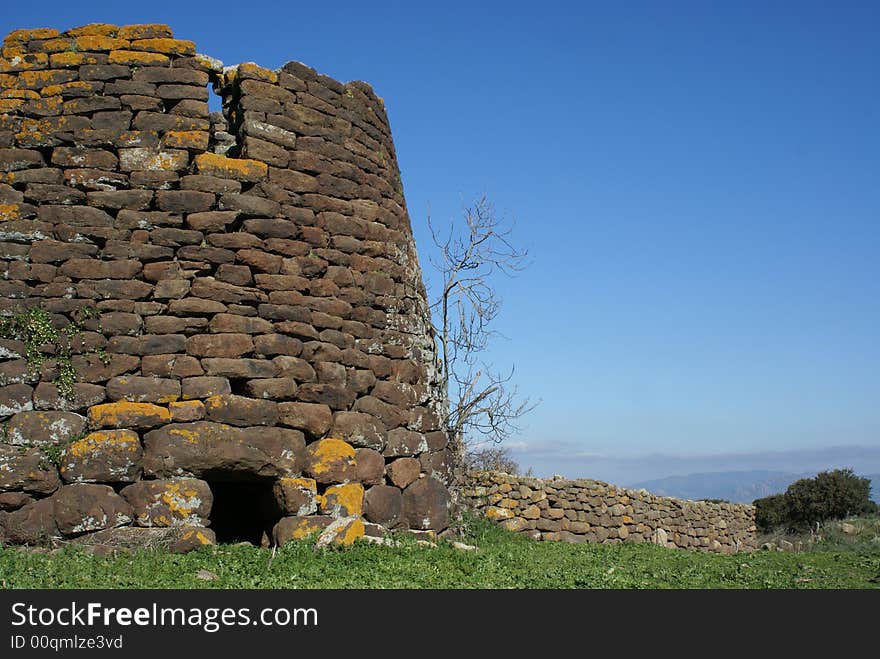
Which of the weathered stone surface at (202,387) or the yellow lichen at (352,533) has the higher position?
the weathered stone surface at (202,387)

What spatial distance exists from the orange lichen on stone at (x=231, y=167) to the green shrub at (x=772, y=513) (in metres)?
19.3

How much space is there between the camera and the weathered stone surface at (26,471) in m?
7.30

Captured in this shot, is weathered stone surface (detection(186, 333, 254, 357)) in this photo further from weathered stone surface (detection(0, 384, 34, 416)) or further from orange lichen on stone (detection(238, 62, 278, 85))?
orange lichen on stone (detection(238, 62, 278, 85))

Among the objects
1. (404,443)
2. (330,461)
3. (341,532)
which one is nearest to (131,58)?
(330,461)

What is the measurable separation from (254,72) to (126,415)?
11.9 feet

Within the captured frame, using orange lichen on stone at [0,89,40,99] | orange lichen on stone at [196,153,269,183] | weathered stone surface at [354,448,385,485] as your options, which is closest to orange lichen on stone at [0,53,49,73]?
orange lichen on stone at [0,89,40,99]

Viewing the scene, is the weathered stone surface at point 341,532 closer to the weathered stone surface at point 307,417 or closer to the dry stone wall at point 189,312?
the dry stone wall at point 189,312

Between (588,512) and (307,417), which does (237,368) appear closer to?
(307,417)

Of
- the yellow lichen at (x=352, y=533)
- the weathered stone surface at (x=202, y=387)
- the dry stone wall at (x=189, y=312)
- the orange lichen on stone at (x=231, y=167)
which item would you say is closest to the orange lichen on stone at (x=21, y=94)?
the dry stone wall at (x=189, y=312)

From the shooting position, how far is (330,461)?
8.12 meters

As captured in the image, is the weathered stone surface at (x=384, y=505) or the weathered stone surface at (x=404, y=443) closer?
the weathered stone surface at (x=384, y=505)

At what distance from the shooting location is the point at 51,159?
8.30 meters

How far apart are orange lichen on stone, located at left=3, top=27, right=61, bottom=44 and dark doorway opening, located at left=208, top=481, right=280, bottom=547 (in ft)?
15.4

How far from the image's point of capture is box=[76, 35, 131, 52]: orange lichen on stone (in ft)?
28.0
